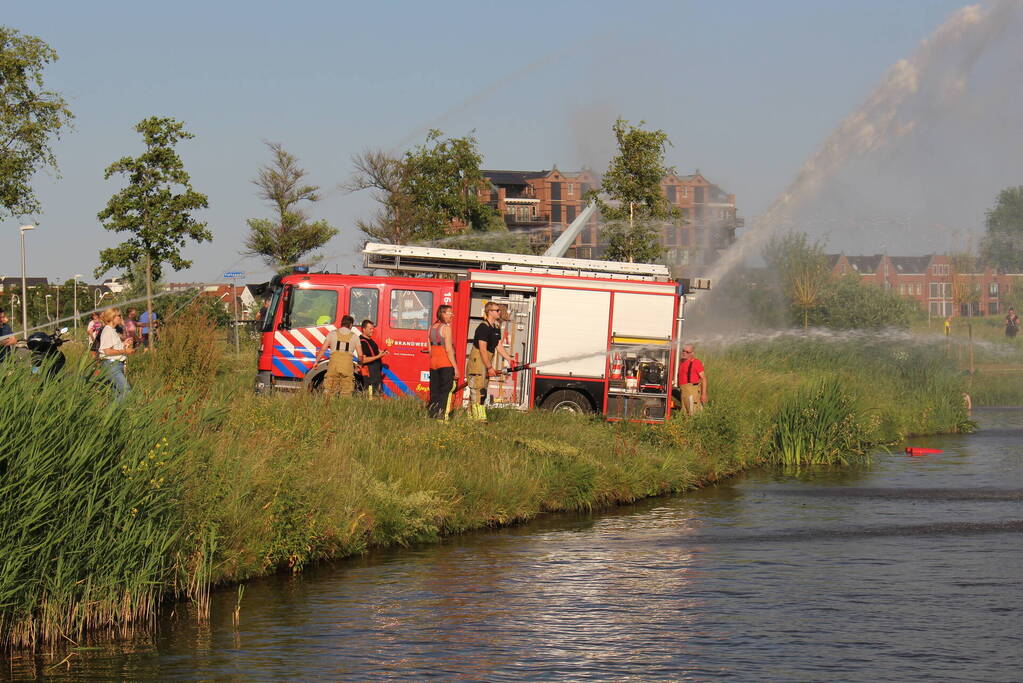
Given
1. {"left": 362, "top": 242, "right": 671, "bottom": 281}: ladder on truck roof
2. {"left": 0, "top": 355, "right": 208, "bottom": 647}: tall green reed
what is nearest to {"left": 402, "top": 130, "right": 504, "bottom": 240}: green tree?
{"left": 362, "top": 242, "right": 671, "bottom": 281}: ladder on truck roof

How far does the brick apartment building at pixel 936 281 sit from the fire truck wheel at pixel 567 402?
19485 millimetres

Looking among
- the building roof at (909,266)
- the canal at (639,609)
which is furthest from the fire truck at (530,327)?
the building roof at (909,266)

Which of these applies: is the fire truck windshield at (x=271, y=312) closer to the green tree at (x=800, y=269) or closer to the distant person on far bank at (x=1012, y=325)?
the green tree at (x=800, y=269)

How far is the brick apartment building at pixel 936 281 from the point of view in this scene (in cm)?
4251

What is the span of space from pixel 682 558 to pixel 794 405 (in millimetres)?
10445

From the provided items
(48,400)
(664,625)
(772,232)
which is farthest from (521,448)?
(772,232)

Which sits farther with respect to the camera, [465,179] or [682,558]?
[465,179]

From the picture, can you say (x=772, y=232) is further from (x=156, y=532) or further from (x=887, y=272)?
(x=887, y=272)

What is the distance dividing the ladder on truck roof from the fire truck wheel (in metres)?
2.03

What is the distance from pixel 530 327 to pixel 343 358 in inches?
132

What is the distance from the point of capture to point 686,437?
20.3m

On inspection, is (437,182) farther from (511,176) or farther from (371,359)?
(511,176)

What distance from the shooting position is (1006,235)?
47906 mm

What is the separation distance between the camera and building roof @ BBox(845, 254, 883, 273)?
4066cm
